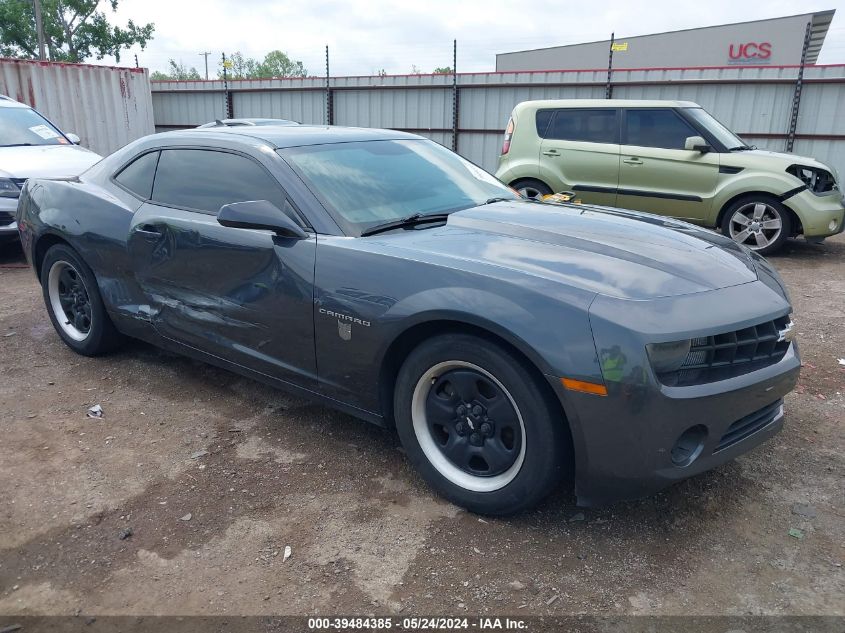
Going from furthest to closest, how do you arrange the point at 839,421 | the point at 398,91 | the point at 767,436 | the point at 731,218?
1. the point at 398,91
2. the point at 731,218
3. the point at 839,421
4. the point at 767,436

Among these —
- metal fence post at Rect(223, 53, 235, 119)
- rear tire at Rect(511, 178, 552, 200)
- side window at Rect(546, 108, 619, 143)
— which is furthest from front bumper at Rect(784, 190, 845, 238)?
metal fence post at Rect(223, 53, 235, 119)

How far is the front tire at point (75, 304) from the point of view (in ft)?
13.7

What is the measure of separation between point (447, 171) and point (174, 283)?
1642mm

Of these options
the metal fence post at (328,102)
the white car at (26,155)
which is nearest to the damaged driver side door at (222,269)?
the white car at (26,155)

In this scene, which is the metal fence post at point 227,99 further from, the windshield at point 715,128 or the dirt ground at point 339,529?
the dirt ground at point 339,529

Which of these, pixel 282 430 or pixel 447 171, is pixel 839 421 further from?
pixel 282 430

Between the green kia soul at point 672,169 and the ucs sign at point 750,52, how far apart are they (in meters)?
24.3

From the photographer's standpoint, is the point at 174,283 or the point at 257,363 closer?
the point at 257,363

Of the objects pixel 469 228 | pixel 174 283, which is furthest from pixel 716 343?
pixel 174 283

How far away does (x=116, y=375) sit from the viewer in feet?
13.7

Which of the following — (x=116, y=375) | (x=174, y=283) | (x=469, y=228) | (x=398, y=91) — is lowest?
(x=116, y=375)

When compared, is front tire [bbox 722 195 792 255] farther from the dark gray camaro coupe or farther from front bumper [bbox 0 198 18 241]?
front bumper [bbox 0 198 18 241]

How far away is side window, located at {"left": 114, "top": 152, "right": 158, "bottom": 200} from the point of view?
3.84 m

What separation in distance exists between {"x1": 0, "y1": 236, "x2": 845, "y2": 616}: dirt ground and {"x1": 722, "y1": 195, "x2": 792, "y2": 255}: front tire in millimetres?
4431
